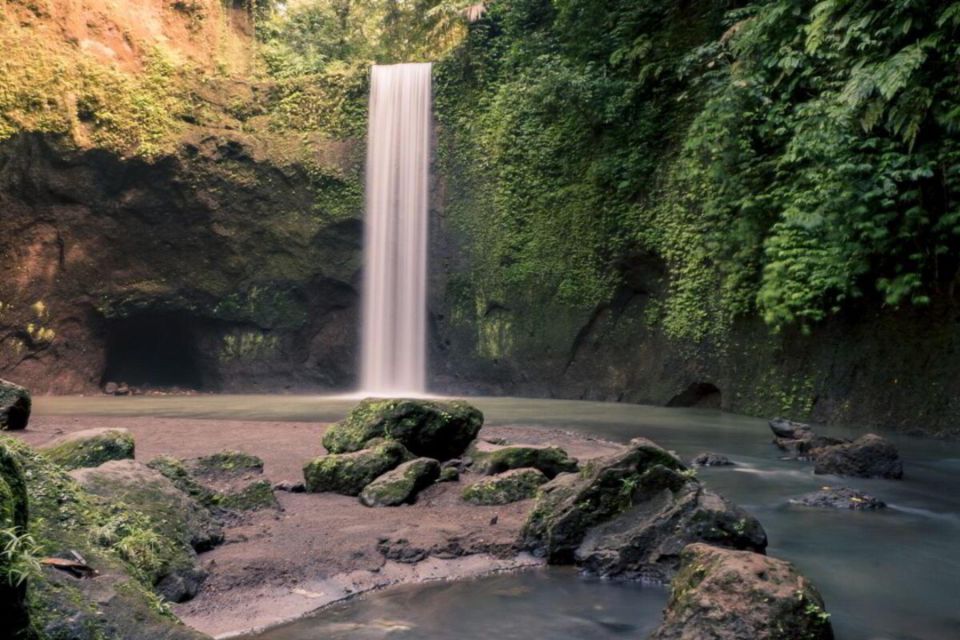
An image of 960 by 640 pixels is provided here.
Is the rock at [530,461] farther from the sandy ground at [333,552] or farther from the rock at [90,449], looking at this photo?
the rock at [90,449]

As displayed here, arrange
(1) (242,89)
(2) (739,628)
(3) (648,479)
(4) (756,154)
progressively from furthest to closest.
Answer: (1) (242,89), (4) (756,154), (3) (648,479), (2) (739,628)

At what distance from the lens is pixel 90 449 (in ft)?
20.3

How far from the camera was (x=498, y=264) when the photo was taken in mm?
18875

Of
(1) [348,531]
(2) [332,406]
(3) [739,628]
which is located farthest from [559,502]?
(2) [332,406]

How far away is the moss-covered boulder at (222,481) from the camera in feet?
19.7

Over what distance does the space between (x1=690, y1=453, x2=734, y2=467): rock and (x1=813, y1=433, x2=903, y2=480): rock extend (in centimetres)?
86

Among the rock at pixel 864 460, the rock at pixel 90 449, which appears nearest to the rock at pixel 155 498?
the rock at pixel 90 449

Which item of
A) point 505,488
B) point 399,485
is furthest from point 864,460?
point 399,485

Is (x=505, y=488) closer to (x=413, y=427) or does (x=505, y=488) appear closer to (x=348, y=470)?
(x=348, y=470)

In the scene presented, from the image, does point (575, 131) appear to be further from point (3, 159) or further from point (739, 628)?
point (739, 628)

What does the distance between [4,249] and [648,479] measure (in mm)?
17197

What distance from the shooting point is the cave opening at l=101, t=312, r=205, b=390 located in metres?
20.0

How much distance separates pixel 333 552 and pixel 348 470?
1.69 meters

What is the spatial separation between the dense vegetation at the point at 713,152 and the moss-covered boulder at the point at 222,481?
773 cm
